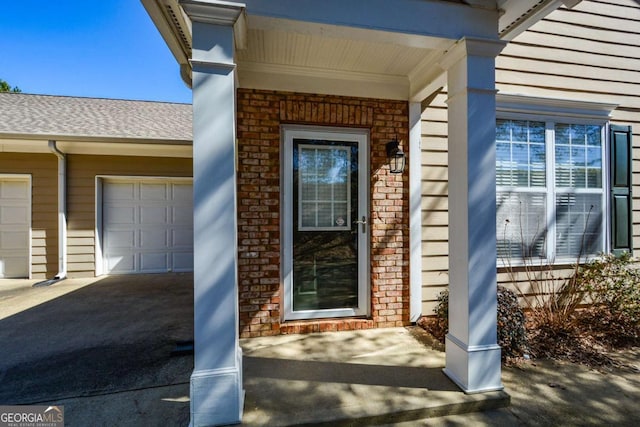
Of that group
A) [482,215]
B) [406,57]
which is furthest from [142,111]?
[482,215]

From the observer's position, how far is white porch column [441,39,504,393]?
2025 mm

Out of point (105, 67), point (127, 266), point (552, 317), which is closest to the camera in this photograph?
point (552, 317)

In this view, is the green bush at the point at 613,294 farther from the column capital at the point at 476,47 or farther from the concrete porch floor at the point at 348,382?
the column capital at the point at 476,47

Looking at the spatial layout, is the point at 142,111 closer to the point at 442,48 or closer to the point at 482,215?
the point at 442,48

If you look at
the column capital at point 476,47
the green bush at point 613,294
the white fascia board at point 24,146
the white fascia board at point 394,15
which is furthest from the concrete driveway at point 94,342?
the green bush at point 613,294

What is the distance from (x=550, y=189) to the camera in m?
3.42

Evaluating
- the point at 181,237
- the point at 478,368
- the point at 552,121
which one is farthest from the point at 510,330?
the point at 181,237

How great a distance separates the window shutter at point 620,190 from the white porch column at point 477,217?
2741mm

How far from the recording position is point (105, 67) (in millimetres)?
9906

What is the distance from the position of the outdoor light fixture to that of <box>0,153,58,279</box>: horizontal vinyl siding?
610 centimetres

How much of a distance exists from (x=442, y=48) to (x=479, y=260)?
4.97 ft

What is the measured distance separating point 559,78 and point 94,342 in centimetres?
576

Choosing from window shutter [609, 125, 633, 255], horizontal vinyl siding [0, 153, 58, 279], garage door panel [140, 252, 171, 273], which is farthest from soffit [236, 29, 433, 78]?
horizontal vinyl siding [0, 153, 58, 279]

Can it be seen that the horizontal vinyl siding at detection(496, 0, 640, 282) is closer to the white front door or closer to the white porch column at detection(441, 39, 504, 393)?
the white porch column at detection(441, 39, 504, 393)
